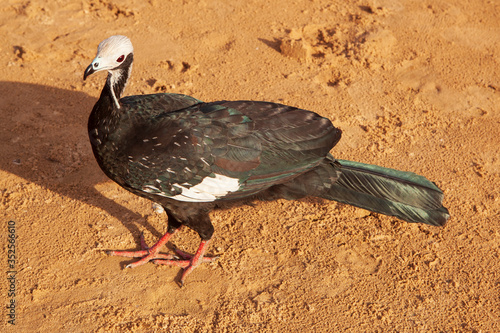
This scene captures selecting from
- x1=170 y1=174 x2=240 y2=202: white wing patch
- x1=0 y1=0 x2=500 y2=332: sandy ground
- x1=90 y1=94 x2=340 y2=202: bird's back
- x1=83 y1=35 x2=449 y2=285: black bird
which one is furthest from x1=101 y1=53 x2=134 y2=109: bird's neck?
x1=0 y1=0 x2=500 y2=332: sandy ground

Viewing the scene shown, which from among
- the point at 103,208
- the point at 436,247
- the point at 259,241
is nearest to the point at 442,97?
the point at 436,247

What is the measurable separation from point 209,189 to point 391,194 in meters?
1.66

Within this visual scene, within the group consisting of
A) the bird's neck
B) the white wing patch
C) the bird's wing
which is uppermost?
the bird's neck

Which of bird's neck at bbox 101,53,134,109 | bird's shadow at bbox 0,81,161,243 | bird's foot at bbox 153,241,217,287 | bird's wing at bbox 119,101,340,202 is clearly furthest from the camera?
bird's shadow at bbox 0,81,161,243

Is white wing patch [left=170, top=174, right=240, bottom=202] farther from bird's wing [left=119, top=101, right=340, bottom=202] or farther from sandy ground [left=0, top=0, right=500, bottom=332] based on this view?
sandy ground [left=0, top=0, right=500, bottom=332]

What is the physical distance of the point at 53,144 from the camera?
5.20m

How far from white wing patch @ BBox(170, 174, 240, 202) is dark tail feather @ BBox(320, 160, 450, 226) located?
37.1 inches

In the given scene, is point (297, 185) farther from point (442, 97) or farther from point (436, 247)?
point (442, 97)

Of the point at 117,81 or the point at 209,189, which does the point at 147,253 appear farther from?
the point at 117,81

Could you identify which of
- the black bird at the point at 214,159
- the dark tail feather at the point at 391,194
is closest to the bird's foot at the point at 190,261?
the black bird at the point at 214,159

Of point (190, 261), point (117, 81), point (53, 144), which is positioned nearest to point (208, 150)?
point (117, 81)

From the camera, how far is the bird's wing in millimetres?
3785

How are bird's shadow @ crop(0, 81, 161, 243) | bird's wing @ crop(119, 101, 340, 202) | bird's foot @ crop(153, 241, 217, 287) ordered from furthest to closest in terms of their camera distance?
bird's shadow @ crop(0, 81, 161, 243)
bird's foot @ crop(153, 241, 217, 287)
bird's wing @ crop(119, 101, 340, 202)

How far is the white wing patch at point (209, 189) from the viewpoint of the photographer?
12.6 ft
